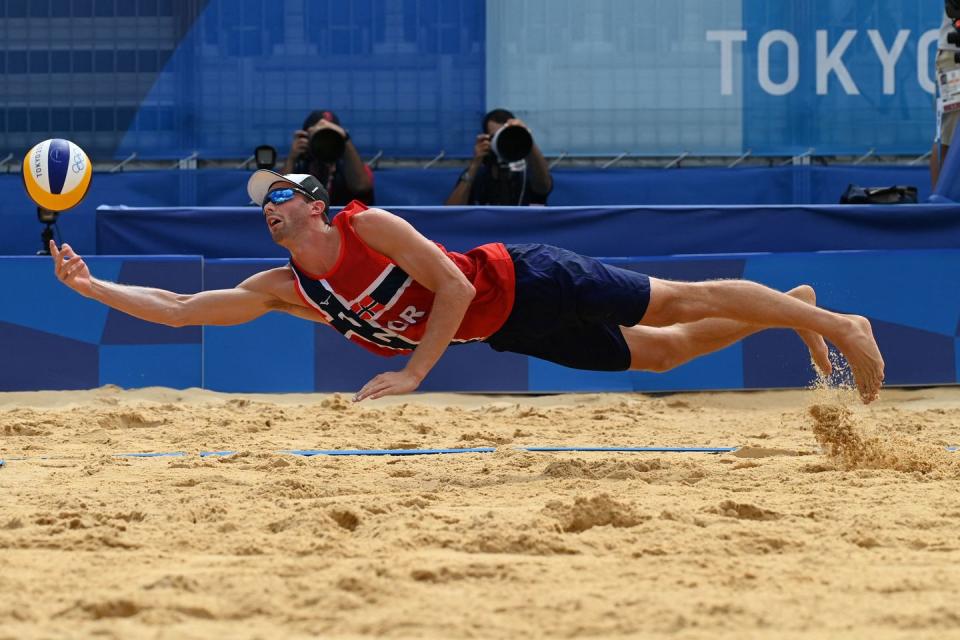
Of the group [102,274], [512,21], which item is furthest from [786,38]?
[102,274]

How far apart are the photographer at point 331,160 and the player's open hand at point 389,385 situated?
13.1 ft

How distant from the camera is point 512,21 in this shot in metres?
8.59

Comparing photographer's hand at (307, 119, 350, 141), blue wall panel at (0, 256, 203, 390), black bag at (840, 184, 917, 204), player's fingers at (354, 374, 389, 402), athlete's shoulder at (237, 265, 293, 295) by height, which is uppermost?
photographer's hand at (307, 119, 350, 141)

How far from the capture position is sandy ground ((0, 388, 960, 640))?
246 centimetres

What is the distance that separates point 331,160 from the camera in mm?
7953

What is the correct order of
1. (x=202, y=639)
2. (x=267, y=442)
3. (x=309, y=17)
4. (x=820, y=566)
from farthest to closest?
(x=309, y=17)
(x=267, y=442)
(x=820, y=566)
(x=202, y=639)

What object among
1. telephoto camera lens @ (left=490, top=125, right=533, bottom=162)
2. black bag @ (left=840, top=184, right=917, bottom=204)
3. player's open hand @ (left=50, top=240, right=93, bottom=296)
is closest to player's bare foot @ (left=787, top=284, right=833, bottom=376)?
player's open hand @ (left=50, top=240, right=93, bottom=296)

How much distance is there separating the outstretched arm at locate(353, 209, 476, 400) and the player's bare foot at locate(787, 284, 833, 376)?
1346mm

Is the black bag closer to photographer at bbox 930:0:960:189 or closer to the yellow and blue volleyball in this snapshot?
photographer at bbox 930:0:960:189

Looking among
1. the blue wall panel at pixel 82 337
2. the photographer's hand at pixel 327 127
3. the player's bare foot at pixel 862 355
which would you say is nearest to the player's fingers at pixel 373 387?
the player's bare foot at pixel 862 355

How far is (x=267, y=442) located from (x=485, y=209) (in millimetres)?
2417

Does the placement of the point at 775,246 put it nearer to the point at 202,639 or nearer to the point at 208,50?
the point at 208,50

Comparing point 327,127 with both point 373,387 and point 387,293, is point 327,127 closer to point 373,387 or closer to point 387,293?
point 387,293

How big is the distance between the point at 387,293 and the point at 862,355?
1723 mm
